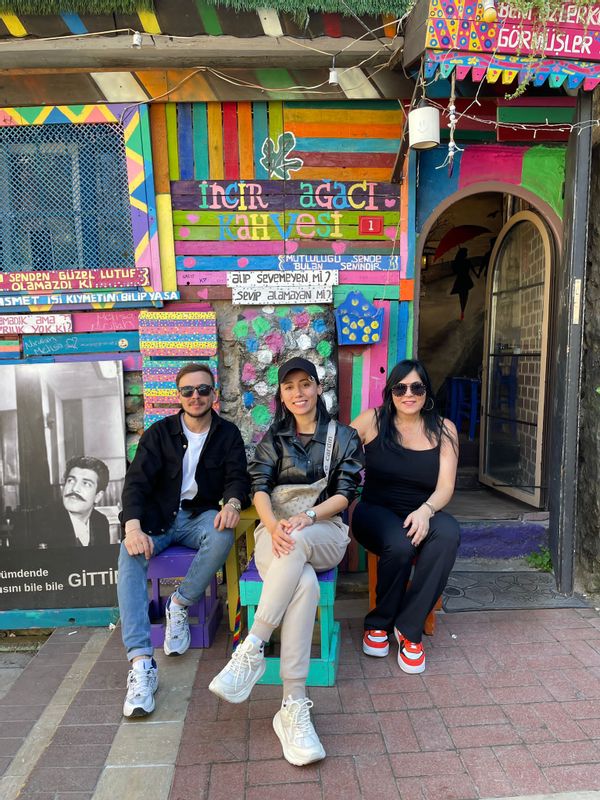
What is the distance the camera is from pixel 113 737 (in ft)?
7.45

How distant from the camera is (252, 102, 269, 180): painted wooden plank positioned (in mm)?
3457

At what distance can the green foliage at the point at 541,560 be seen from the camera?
12.3 ft

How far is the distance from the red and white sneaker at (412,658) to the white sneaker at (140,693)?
1218 millimetres

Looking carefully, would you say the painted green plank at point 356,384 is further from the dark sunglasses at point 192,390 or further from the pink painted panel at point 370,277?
the dark sunglasses at point 192,390

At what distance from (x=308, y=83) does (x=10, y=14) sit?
1.74m

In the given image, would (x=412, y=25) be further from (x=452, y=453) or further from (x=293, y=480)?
(x=293, y=480)

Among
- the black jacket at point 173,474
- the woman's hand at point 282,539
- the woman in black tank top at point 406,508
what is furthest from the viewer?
the black jacket at point 173,474

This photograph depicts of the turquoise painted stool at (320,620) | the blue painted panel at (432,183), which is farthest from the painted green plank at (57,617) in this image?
the blue painted panel at (432,183)

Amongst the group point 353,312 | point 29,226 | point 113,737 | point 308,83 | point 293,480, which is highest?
point 308,83

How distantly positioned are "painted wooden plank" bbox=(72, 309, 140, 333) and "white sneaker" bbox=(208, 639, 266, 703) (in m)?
2.27

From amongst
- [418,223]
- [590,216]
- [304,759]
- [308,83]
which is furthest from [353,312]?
[304,759]

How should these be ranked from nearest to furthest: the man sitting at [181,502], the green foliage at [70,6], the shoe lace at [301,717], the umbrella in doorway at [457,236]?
the shoe lace at [301,717] → the man sitting at [181,502] → the green foliage at [70,6] → the umbrella in doorway at [457,236]

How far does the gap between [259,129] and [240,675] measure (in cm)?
318

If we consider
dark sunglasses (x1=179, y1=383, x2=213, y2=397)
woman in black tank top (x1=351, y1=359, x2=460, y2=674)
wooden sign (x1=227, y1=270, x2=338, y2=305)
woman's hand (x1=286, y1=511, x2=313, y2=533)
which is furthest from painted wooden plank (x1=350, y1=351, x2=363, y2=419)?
woman's hand (x1=286, y1=511, x2=313, y2=533)
